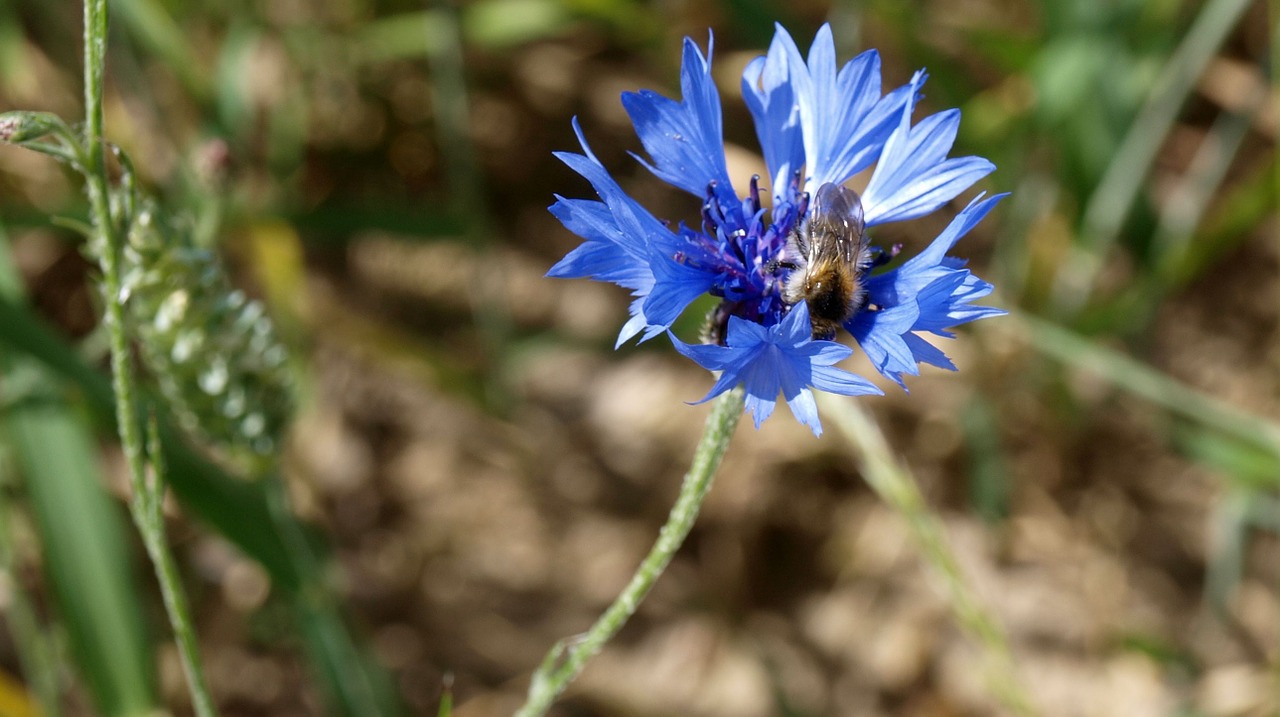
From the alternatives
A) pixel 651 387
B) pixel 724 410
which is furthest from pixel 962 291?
pixel 651 387

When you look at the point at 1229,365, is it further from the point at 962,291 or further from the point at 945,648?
the point at 962,291

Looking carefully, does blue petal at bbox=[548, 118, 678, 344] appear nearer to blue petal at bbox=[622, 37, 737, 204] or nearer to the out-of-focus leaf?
blue petal at bbox=[622, 37, 737, 204]

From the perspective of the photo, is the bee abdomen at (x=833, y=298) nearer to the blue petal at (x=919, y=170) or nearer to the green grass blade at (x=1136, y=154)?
the blue petal at (x=919, y=170)

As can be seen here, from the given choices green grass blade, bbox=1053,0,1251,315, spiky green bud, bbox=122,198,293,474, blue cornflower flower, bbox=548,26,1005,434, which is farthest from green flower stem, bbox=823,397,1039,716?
green grass blade, bbox=1053,0,1251,315

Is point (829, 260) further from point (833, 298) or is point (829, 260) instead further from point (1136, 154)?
point (1136, 154)

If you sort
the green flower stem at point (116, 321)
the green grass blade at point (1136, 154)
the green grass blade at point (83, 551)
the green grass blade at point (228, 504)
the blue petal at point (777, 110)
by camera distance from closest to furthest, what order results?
the green flower stem at point (116, 321)
the blue petal at point (777, 110)
the green grass blade at point (228, 504)
the green grass blade at point (83, 551)
the green grass blade at point (1136, 154)

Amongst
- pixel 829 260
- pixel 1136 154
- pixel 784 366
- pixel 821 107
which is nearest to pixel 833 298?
pixel 829 260

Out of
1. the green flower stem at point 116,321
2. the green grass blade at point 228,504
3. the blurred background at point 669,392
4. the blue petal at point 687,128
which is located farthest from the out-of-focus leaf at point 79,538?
the blue petal at point 687,128
